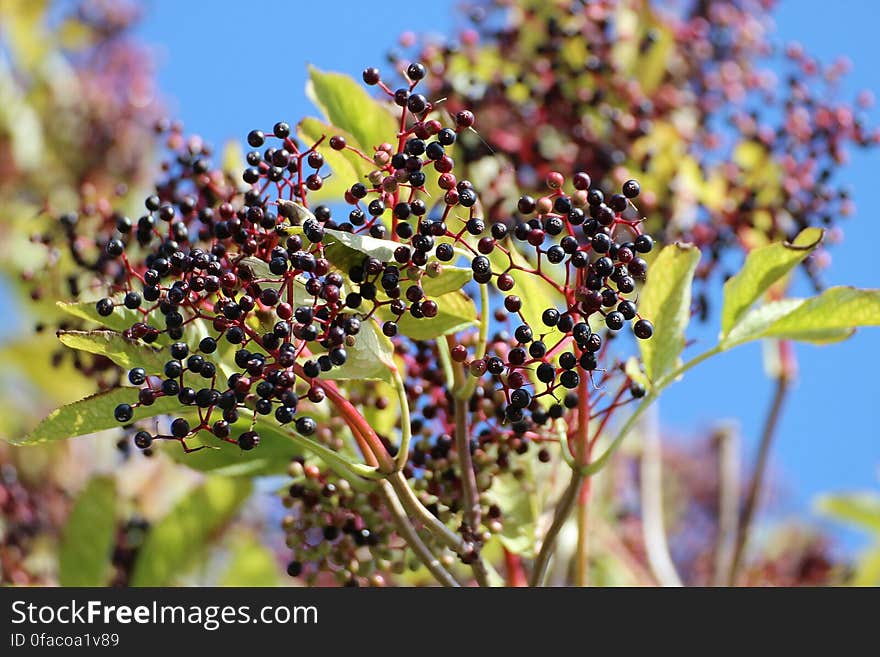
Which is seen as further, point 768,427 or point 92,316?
point 768,427

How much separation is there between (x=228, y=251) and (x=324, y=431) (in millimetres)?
314

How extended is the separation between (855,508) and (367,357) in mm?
2341

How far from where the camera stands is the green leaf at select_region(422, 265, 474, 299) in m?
1.27

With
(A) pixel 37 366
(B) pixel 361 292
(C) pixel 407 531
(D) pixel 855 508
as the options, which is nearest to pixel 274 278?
(B) pixel 361 292

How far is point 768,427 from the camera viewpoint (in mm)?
2547

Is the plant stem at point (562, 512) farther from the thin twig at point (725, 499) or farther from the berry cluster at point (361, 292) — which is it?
the thin twig at point (725, 499)

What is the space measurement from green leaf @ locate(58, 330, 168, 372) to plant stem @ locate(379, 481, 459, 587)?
1.00ft

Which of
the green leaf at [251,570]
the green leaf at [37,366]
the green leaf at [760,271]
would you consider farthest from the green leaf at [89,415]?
the green leaf at [37,366]

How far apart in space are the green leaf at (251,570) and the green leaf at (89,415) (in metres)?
1.24

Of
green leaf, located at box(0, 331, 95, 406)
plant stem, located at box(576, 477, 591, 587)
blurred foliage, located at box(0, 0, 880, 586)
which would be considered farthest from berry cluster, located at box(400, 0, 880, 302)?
green leaf, located at box(0, 331, 95, 406)

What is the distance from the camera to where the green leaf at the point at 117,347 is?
128 cm

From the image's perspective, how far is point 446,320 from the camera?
1348 mm
